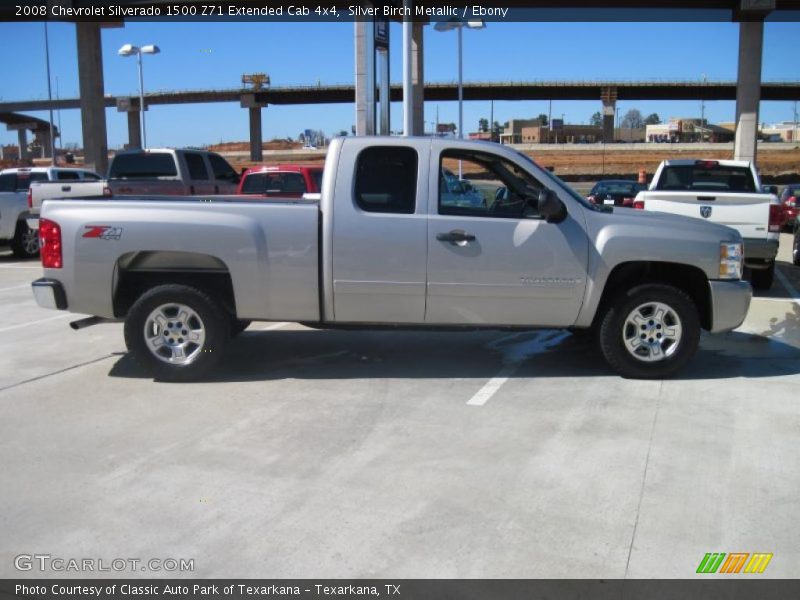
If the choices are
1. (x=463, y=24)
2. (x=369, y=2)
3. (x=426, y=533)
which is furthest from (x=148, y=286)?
(x=463, y=24)

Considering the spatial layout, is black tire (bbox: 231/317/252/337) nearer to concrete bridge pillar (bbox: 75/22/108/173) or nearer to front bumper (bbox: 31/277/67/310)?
front bumper (bbox: 31/277/67/310)

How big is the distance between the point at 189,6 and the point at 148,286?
30080mm

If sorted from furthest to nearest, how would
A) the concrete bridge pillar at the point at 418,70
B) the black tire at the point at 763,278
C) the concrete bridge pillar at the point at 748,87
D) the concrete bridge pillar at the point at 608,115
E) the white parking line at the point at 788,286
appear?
the concrete bridge pillar at the point at 608,115 < the concrete bridge pillar at the point at 418,70 < the concrete bridge pillar at the point at 748,87 < the black tire at the point at 763,278 < the white parking line at the point at 788,286

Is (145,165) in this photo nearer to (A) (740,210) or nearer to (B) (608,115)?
(A) (740,210)

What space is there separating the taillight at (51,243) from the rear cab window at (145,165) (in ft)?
32.0

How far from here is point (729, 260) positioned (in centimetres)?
682

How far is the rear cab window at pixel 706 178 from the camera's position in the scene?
480 inches

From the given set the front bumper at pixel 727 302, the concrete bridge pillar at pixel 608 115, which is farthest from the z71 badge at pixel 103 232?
the concrete bridge pillar at pixel 608 115

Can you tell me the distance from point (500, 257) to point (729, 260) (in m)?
2.01

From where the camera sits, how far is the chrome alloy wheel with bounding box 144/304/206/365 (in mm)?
6863

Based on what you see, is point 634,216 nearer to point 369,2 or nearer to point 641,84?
point 369,2

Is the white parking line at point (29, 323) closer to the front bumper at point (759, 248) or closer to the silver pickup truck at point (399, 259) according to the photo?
the silver pickup truck at point (399, 259)

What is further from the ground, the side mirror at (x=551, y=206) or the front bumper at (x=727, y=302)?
the side mirror at (x=551, y=206)

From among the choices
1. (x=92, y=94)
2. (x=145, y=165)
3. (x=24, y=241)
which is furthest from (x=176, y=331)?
(x=92, y=94)
